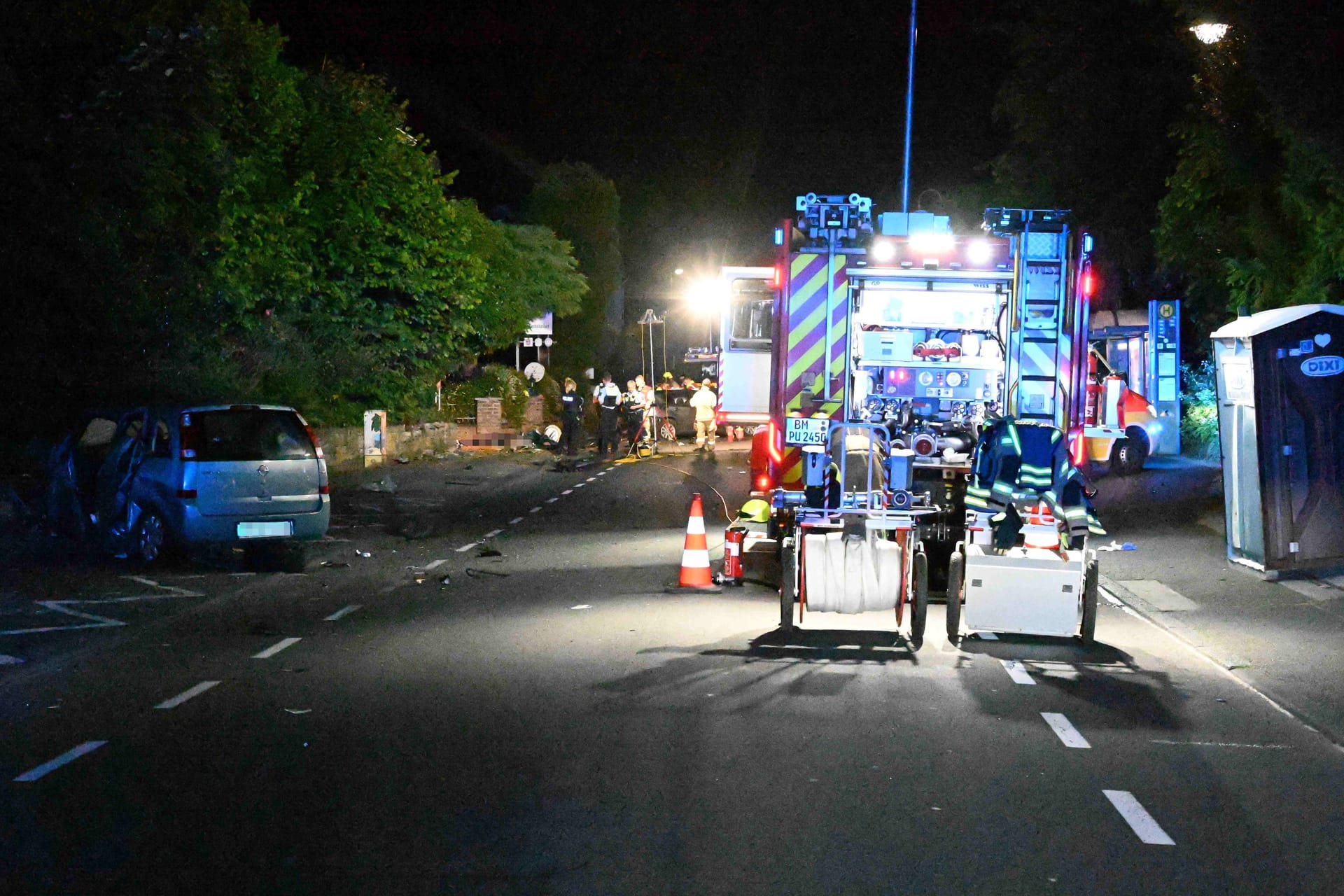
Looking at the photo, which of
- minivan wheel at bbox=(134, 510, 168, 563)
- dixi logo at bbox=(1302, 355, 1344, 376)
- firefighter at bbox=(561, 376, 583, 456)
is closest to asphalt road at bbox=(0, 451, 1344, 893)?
minivan wheel at bbox=(134, 510, 168, 563)

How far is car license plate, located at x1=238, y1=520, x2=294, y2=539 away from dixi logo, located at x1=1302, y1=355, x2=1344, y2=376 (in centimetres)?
975

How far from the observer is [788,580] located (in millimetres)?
10164

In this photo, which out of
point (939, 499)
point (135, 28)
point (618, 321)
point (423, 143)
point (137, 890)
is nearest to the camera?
point (137, 890)

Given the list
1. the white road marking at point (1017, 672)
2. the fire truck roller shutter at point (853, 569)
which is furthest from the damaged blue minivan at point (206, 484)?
the white road marking at point (1017, 672)

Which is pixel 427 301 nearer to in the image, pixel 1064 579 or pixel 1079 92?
pixel 1079 92

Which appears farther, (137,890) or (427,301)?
(427,301)

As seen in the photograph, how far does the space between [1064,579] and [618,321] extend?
2235 inches

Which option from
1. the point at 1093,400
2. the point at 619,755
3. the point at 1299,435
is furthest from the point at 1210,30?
the point at 619,755

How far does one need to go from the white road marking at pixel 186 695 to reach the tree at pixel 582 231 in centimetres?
4903

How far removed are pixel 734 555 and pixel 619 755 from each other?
19.5 feet

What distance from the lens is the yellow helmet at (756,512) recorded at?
13023mm

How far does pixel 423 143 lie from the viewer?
35.6 meters

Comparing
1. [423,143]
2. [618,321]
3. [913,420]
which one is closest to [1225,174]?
[913,420]

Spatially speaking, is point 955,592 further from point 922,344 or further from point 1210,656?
point 922,344
